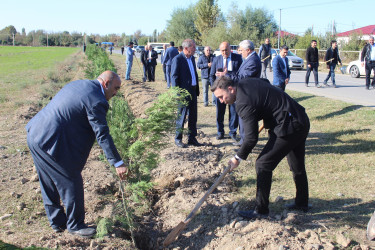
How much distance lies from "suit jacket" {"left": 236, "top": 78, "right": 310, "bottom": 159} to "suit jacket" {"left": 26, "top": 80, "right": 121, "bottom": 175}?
1424 millimetres

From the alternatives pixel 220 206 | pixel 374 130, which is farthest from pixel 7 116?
pixel 374 130

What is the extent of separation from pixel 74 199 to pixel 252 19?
50.1m

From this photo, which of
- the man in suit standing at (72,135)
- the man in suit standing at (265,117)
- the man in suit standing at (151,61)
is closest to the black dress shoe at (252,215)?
the man in suit standing at (265,117)

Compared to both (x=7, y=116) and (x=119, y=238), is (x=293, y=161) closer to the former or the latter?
(x=119, y=238)

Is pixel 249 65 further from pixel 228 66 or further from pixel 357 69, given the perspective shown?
pixel 357 69

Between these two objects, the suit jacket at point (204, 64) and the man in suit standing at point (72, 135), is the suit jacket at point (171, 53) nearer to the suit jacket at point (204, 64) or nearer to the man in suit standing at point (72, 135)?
the suit jacket at point (204, 64)

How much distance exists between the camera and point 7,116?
10453 mm

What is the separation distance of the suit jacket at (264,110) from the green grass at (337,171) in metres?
1.24

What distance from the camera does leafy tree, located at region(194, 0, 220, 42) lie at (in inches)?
1807

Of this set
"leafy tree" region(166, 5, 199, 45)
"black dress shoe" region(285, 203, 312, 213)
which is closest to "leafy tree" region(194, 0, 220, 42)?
"leafy tree" region(166, 5, 199, 45)

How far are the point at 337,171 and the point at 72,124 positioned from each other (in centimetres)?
430

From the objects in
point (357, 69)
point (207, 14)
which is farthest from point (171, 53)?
point (207, 14)

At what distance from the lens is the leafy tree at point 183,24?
6009 cm

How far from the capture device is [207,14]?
46.3 m
